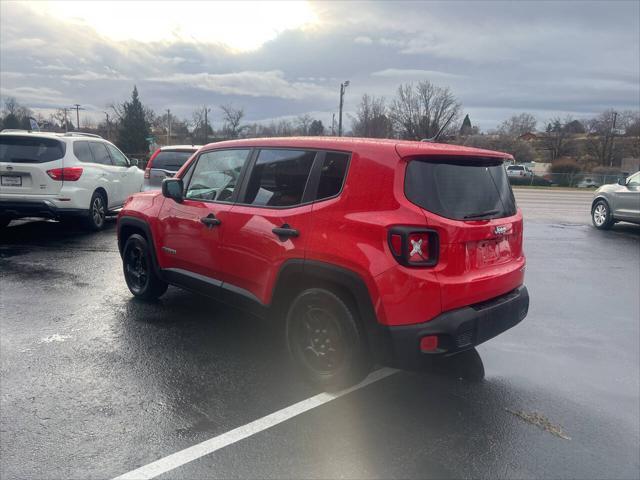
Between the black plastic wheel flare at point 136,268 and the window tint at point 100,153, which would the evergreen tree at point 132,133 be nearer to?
the window tint at point 100,153

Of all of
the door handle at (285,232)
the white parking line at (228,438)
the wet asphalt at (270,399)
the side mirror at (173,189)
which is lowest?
the wet asphalt at (270,399)

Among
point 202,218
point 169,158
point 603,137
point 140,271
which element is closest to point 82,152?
point 169,158

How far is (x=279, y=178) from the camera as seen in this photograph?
402cm

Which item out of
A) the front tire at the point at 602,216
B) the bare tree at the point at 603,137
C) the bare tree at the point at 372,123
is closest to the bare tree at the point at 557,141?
the bare tree at the point at 603,137

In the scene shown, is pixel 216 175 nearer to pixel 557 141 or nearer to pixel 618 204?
pixel 618 204

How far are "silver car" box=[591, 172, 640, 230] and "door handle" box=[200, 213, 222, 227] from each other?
11.2 meters

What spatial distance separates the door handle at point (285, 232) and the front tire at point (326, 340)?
41cm

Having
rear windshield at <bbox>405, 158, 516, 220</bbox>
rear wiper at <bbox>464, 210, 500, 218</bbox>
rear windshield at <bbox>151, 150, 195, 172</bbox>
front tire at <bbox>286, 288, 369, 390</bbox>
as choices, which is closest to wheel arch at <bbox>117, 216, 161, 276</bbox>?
front tire at <bbox>286, 288, 369, 390</bbox>

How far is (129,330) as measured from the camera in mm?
4848

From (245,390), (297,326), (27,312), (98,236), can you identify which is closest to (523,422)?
(297,326)

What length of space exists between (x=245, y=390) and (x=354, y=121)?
4667 cm

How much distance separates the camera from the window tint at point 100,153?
1000 cm

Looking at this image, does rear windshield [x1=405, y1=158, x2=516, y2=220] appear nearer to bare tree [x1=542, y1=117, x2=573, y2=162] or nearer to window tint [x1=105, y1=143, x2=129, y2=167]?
window tint [x1=105, y1=143, x2=129, y2=167]

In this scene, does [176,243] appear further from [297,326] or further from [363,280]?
[363,280]
